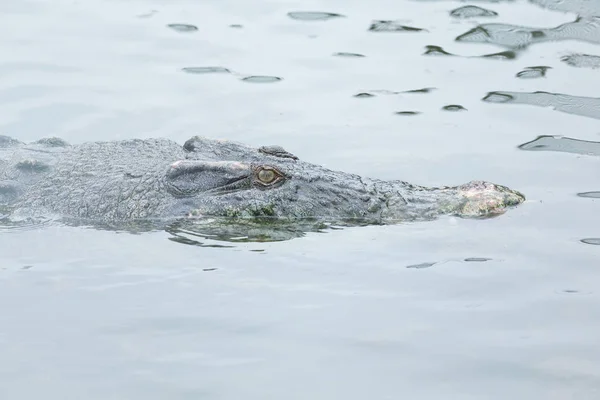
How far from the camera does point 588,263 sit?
7.58 metres

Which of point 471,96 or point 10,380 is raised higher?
point 471,96

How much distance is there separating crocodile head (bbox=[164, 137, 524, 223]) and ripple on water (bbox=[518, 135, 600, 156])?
2084mm

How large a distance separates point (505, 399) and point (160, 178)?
363 centimetres

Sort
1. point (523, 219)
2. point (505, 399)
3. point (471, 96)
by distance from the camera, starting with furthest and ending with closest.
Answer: point (471, 96), point (523, 219), point (505, 399)

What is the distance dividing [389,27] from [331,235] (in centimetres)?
616

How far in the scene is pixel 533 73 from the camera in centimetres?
1228

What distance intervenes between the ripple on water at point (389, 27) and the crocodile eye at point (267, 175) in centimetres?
566

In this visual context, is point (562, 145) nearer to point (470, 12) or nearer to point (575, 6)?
point (470, 12)

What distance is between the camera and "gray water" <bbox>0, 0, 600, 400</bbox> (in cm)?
620

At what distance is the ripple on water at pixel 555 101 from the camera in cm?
1130

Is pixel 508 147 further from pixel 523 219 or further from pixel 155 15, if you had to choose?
pixel 155 15

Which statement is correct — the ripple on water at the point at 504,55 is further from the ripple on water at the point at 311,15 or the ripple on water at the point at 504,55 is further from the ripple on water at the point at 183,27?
the ripple on water at the point at 183,27

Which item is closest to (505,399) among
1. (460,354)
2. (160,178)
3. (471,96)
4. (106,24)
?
(460,354)

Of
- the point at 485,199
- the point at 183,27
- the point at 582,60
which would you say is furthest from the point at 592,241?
the point at 183,27
